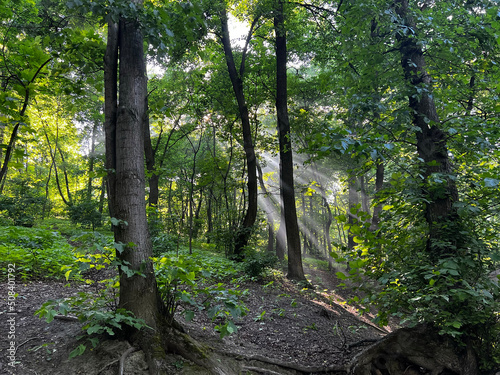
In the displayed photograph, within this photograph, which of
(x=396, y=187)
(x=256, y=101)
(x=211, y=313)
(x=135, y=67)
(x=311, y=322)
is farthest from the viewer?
(x=256, y=101)

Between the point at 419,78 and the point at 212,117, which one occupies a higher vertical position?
the point at 212,117

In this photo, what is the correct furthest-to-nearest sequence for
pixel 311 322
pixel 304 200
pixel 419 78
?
pixel 304 200 → pixel 311 322 → pixel 419 78

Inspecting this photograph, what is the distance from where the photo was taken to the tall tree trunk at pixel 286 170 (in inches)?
319

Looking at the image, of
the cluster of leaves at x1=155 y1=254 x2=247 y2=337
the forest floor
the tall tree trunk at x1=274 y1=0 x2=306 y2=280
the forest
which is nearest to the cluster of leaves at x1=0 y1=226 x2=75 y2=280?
the forest

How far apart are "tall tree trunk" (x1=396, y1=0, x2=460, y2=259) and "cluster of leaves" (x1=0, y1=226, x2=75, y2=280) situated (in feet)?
16.1

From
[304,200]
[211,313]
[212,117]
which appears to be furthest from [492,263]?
[304,200]

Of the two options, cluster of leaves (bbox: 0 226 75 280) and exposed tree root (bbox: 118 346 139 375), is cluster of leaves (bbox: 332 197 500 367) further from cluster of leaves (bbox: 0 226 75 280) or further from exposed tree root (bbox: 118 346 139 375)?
cluster of leaves (bbox: 0 226 75 280)

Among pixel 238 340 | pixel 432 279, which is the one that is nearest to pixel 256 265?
pixel 238 340

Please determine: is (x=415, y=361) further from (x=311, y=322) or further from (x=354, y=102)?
(x=354, y=102)

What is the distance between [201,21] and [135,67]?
0.84 m

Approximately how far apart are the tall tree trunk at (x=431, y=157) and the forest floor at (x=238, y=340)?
49.1 inches

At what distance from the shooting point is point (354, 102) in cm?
319

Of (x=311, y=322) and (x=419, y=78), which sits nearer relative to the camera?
(x=419, y=78)

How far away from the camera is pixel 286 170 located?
836cm
